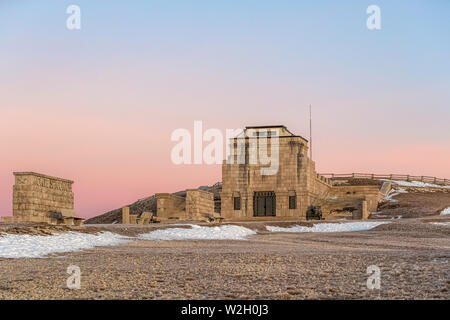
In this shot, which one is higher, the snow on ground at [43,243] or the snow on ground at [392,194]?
the snow on ground at [43,243]

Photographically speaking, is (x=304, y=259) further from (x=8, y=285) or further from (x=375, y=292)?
(x=8, y=285)

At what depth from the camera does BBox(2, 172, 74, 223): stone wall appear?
98.2ft

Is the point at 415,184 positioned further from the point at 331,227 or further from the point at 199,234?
the point at 199,234

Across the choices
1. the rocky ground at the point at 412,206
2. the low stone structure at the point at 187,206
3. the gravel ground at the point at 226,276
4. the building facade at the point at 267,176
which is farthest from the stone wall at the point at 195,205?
the gravel ground at the point at 226,276

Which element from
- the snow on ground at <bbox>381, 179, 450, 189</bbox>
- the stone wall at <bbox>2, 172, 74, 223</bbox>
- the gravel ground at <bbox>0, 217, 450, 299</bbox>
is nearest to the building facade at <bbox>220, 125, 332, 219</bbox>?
the snow on ground at <bbox>381, 179, 450, 189</bbox>

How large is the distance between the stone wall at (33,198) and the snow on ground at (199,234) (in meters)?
8.40

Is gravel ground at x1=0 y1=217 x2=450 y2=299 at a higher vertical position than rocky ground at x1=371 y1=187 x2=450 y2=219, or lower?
higher

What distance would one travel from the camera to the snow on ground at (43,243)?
14.7 m

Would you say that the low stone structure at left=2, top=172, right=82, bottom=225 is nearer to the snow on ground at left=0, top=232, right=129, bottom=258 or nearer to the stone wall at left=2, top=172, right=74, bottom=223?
the stone wall at left=2, top=172, right=74, bottom=223

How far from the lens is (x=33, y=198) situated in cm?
3009

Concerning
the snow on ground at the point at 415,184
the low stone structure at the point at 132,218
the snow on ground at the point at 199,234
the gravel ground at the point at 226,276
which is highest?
the gravel ground at the point at 226,276

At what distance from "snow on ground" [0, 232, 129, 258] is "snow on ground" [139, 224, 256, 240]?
3658 millimetres

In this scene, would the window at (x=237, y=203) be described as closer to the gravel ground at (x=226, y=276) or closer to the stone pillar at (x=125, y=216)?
the stone pillar at (x=125, y=216)
